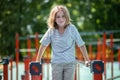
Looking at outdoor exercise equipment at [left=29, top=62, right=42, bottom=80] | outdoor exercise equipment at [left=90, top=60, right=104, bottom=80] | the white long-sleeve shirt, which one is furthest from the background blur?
outdoor exercise equipment at [left=29, top=62, right=42, bottom=80]

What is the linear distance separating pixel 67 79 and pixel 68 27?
65cm

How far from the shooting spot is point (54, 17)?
511 centimetres

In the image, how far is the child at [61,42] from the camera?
16.6 feet

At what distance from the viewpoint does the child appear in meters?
5.05

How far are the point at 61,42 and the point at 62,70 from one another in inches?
13.7

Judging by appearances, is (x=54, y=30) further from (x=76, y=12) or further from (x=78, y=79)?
(x=76, y=12)

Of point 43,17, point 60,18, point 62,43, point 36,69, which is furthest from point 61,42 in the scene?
point 43,17

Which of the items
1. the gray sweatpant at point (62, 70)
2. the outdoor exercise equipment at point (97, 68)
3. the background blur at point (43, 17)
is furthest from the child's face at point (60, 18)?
the background blur at point (43, 17)

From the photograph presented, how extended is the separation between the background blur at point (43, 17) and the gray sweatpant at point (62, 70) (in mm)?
21037

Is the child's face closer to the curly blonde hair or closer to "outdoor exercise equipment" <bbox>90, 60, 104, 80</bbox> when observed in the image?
the curly blonde hair

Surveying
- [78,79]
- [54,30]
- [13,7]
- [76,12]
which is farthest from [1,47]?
[54,30]

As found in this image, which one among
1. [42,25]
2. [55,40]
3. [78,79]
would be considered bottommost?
[78,79]

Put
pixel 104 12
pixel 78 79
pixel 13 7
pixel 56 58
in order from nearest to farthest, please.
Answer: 1. pixel 56 58
2. pixel 78 79
3. pixel 13 7
4. pixel 104 12

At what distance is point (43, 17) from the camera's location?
2816 centimetres
